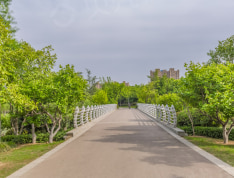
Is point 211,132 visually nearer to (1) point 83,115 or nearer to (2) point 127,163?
(2) point 127,163

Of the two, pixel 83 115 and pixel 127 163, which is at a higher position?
pixel 83 115

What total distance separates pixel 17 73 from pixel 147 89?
44275 millimetres

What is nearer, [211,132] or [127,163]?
[127,163]

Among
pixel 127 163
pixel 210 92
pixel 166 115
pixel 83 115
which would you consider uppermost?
pixel 210 92

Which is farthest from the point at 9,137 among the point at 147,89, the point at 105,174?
the point at 147,89

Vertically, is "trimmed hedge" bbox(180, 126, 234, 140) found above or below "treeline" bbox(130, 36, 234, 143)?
below

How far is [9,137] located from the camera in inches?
605

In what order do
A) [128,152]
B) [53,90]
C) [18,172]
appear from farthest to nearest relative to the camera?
[53,90] < [128,152] < [18,172]

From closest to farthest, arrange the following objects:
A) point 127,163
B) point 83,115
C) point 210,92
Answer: point 127,163 < point 210,92 < point 83,115

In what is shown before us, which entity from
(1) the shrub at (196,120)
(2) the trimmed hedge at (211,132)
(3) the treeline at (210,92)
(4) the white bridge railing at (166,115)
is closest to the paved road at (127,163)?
(3) the treeline at (210,92)

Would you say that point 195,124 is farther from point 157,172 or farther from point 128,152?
point 157,172

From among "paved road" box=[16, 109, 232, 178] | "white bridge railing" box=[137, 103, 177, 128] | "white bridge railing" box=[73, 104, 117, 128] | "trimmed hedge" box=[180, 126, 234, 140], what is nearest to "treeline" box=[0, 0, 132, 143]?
"white bridge railing" box=[73, 104, 117, 128]

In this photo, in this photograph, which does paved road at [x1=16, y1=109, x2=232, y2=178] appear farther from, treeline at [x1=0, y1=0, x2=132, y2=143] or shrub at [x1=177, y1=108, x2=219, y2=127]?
shrub at [x1=177, y1=108, x2=219, y2=127]

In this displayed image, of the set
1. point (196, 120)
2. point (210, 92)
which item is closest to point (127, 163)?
point (210, 92)
